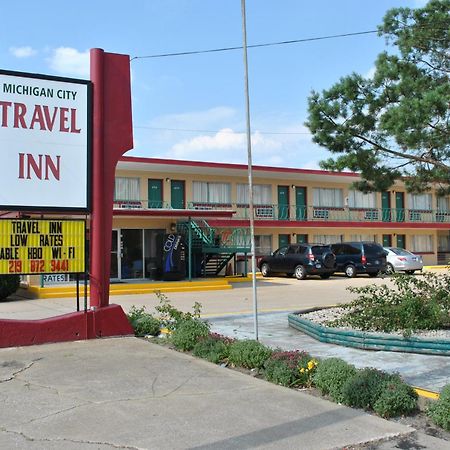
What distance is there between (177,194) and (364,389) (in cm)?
2636

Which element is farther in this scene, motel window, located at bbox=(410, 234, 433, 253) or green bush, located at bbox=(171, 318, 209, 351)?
motel window, located at bbox=(410, 234, 433, 253)

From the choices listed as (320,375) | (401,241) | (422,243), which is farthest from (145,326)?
(422,243)

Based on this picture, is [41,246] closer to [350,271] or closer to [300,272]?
[300,272]

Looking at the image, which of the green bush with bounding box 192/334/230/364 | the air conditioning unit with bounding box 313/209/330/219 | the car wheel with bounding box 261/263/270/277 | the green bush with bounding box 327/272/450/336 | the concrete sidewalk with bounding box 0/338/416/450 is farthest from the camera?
the air conditioning unit with bounding box 313/209/330/219

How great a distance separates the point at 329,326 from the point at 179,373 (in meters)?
3.32

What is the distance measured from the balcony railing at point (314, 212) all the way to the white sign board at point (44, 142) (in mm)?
19138

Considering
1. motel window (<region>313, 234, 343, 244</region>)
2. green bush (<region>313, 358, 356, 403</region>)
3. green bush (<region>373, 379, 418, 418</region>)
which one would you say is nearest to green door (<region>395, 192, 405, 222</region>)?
motel window (<region>313, 234, 343, 244</region>)

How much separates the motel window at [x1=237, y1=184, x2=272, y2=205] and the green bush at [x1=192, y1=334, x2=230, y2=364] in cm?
2522

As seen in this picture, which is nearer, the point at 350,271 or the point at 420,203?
the point at 350,271

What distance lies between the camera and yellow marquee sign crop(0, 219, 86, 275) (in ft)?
31.3

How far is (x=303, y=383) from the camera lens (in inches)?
271

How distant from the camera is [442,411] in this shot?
17.4 ft

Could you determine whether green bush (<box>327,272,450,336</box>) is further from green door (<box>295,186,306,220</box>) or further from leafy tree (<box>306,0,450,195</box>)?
green door (<box>295,186,306,220</box>)

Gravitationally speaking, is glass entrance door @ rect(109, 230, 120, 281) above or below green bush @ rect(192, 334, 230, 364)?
above
